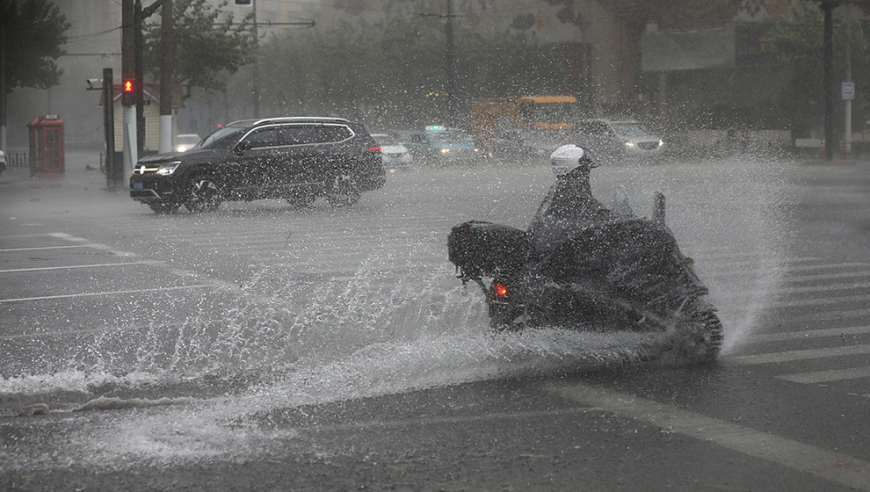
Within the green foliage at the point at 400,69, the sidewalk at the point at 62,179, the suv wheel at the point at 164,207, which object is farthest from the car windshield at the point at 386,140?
the suv wheel at the point at 164,207

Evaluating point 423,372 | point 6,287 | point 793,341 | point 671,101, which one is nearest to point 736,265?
point 793,341

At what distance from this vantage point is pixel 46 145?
34.5 metres

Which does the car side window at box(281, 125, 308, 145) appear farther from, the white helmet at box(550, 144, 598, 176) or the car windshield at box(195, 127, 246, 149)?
the white helmet at box(550, 144, 598, 176)

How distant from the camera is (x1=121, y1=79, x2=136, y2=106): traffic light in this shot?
24.6 metres

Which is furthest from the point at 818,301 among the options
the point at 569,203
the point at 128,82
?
the point at 128,82

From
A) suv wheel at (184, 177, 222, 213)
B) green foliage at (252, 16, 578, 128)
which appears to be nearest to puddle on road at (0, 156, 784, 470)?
suv wheel at (184, 177, 222, 213)

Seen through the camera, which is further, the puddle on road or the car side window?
the car side window

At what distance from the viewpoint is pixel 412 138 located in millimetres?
37312

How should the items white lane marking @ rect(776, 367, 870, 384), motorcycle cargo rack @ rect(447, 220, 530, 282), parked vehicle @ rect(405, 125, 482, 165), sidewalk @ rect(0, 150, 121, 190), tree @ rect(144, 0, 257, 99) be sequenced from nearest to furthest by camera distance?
1. white lane marking @ rect(776, 367, 870, 384)
2. motorcycle cargo rack @ rect(447, 220, 530, 282)
3. sidewalk @ rect(0, 150, 121, 190)
4. parked vehicle @ rect(405, 125, 482, 165)
5. tree @ rect(144, 0, 257, 99)

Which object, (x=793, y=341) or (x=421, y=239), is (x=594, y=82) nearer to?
(x=421, y=239)

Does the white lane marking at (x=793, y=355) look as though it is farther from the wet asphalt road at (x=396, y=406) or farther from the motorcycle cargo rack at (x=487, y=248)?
the motorcycle cargo rack at (x=487, y=248)

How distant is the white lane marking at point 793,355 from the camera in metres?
6.18

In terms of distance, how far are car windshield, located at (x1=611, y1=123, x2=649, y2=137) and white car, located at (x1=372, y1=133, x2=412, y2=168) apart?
7238mm

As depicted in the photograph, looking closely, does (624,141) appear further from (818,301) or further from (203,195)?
(818,301)
